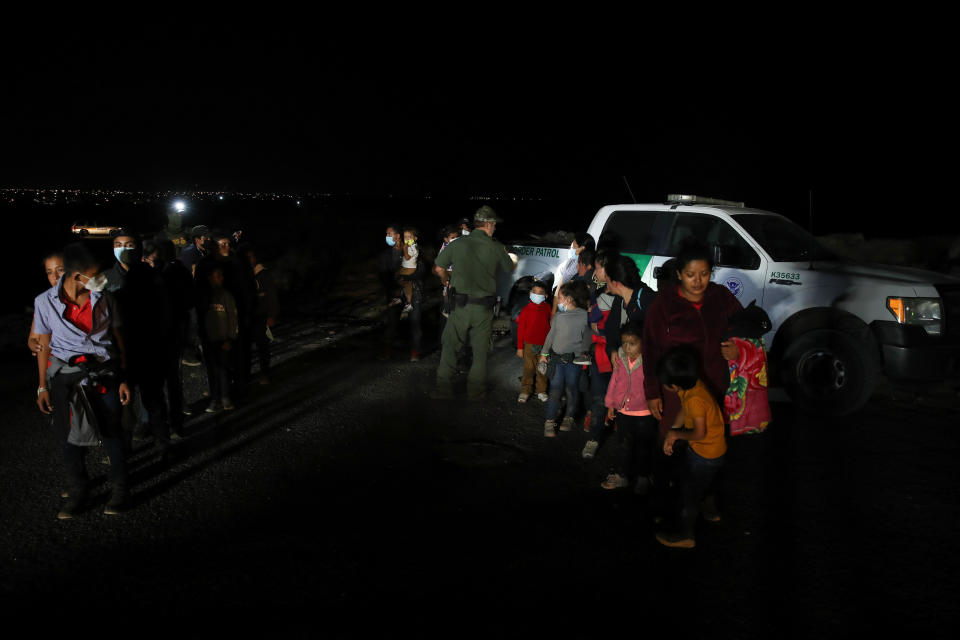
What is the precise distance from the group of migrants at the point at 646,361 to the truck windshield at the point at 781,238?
5.97 feet

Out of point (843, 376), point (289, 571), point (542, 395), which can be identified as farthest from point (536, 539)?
point (843, 376)

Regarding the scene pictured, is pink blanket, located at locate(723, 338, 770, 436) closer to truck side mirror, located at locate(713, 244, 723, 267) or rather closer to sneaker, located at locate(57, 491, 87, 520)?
truck side mirror, located at locate(713, 244, 723, 267)

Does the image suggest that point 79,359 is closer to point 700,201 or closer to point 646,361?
point 646,361

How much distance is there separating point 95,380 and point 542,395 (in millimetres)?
4419

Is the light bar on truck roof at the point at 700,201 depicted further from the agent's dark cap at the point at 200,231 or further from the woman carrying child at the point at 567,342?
the agent's dark cap at the point at 200,231

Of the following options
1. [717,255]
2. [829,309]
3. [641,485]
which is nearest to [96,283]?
[641,485]

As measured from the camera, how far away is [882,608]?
3740mm

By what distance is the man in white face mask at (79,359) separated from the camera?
458cm

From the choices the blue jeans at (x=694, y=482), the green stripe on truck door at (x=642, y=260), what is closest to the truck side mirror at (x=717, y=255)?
the green stripe on truck door at (x=642, y=260)

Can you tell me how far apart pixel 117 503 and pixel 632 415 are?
3.57 metres

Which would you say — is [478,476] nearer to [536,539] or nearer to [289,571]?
[536,539]

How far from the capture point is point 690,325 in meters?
4.33

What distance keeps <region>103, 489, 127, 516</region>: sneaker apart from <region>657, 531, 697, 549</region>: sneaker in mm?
3527

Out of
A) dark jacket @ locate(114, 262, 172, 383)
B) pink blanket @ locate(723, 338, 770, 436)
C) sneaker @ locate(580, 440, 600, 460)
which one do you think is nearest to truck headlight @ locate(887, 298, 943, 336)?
pink blanket @ locate(723, 338, 770, 436)
